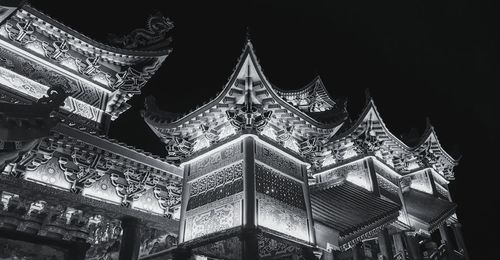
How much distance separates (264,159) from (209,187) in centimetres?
153

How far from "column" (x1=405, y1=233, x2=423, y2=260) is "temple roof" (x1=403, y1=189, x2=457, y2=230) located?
1.37 meters

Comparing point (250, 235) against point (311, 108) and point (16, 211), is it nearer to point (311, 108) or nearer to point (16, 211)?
point (16, 211)

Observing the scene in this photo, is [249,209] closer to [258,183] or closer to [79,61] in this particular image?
[258,183]

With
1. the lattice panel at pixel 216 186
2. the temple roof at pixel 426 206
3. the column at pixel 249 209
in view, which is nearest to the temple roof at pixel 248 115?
the column at pixel 249 209

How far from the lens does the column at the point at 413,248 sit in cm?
1359

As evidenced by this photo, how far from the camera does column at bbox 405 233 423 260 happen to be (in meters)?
13.6

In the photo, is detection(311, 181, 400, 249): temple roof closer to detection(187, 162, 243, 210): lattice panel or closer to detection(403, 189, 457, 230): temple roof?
detection(187, 162, 243, 210): lattice panel

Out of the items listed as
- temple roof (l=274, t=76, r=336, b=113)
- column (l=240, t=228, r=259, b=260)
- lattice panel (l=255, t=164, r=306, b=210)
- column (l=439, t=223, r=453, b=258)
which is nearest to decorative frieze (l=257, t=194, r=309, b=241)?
lattice panel (l=255, t=164, r=306, b=210)

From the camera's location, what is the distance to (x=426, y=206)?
16344 millimetres

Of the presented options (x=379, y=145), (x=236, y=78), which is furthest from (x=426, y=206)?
(x=236, y=78)

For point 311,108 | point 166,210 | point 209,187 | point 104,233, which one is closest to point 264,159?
point 209,187

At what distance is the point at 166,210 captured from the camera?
35.7 ft

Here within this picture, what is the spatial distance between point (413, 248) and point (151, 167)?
10305 mm

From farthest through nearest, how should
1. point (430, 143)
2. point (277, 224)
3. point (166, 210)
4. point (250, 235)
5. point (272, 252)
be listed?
point (430, 143) < point (166, 210) < point (272, 252) < point (277, 224) < point (250, 235)
